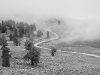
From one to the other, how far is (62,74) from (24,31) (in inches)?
5608

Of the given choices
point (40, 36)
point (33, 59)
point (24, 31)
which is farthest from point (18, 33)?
point (33, 59)

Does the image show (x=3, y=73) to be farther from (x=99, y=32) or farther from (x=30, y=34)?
(x=99, y=32)

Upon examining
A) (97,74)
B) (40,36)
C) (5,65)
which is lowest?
(97,74)

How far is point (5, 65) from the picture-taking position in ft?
150

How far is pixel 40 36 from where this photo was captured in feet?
578

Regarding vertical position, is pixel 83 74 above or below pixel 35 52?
below

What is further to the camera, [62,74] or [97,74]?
[97,74]

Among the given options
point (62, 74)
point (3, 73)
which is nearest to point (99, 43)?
point (62, 74)

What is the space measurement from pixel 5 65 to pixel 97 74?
25.3 meters

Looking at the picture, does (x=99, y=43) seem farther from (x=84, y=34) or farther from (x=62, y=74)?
(x=62, y=74)

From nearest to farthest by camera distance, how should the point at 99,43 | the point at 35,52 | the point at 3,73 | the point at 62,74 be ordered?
the point at 3,73 → the point at 62,74 → the point at 35,52 → the point at 99,43

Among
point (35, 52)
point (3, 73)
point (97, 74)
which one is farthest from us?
point (35, 52)

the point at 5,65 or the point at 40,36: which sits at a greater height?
the point at 40,36

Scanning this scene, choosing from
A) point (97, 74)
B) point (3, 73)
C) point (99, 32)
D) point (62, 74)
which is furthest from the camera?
point (99, 32)
